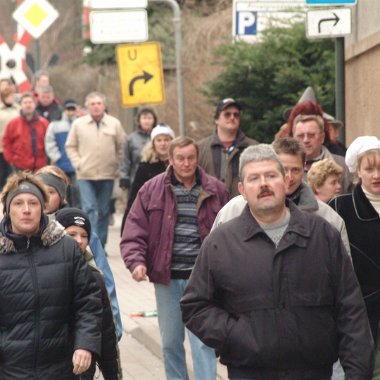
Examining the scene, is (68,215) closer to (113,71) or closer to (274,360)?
(274,360)

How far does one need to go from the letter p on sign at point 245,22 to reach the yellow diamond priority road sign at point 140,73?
2.90 feet

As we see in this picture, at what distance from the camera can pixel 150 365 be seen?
11305 millimetres

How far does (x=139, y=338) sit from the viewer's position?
41.1 ft

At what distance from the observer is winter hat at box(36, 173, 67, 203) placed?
934 cm

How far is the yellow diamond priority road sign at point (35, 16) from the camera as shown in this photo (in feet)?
81.8

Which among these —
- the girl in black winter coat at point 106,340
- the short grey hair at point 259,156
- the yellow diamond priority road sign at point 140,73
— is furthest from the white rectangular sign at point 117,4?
the short grey hair at point 259,156

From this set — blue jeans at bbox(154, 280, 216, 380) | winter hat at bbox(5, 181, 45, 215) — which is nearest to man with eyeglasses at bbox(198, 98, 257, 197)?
blue jeans at bbox(154, 280, 216, 380)

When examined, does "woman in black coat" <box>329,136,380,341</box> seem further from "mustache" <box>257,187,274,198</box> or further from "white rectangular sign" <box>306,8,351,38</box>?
"white rectangular sign" <box>306,8,351,38</box>

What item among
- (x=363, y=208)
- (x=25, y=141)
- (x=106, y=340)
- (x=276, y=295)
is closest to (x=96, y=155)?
(x=25, y=141)

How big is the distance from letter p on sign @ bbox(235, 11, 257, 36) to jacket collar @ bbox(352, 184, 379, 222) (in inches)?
324

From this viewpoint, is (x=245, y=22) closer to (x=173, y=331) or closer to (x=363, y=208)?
(x=173, y=331)

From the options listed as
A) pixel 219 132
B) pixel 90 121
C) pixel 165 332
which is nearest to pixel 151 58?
pixel 90 121

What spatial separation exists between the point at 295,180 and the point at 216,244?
1.36 metres

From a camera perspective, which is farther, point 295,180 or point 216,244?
point 295,180
